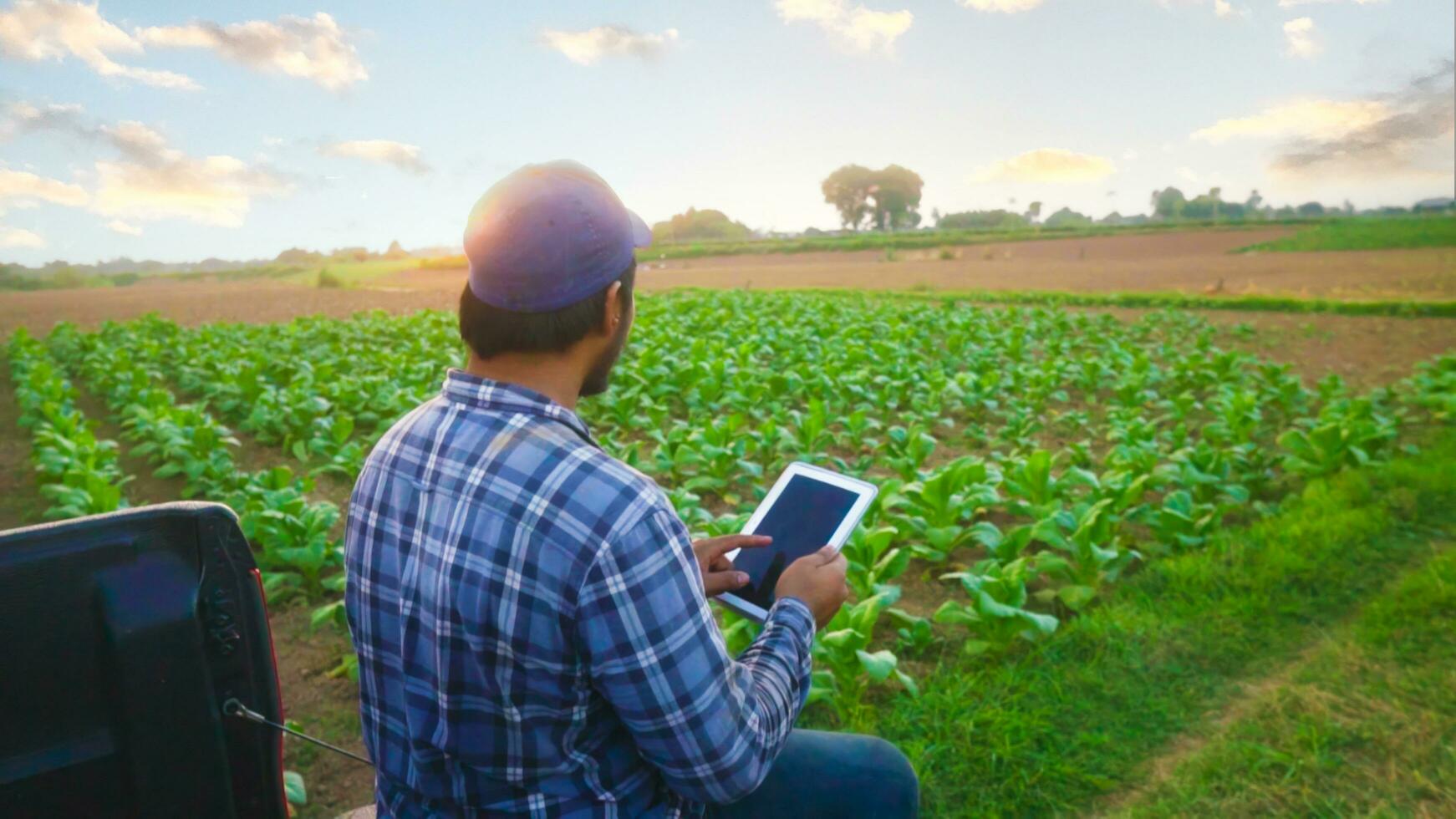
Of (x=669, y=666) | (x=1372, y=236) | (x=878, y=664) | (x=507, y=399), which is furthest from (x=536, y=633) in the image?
(x=1372, y=236)

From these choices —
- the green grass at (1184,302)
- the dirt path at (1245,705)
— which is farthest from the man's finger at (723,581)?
the green grass at (1184,302)

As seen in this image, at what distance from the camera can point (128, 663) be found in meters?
1.19

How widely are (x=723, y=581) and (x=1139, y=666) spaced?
240 centimetres

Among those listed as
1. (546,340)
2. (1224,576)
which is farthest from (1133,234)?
(546,340)

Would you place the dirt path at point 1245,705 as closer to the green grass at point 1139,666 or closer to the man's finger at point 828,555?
the green grass at point 1139,666

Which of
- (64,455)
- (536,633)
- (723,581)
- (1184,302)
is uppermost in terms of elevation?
(536,633)

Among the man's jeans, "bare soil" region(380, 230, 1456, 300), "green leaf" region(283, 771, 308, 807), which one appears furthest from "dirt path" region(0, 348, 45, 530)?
"bare soil" region(380, 230, 1456, 300)

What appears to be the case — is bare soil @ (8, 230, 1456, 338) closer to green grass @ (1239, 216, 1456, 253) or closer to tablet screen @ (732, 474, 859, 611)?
green grass @ (1239, 216, 1456, 253)

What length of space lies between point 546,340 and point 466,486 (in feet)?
0.80

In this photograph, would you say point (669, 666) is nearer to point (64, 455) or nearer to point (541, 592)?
point (541, 592)

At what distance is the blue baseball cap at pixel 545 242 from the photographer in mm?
1242

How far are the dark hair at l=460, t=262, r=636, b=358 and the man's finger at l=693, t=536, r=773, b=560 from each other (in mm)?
519

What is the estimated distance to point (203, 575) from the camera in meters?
1.25

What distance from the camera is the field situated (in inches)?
113
